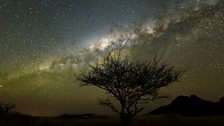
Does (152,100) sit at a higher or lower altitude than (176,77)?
lower

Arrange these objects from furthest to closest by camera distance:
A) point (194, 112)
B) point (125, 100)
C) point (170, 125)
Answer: point (194, 112) → point (170, 125) → point (125, 100)

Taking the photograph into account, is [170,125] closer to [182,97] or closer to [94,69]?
[94,69]

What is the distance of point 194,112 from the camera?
374 feet

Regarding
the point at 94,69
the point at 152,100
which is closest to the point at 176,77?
the point at 152,100

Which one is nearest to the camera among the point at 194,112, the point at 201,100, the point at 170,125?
the point at 170,125

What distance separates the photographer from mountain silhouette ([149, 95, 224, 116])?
4400 inches

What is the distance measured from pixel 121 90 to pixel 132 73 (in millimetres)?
2160

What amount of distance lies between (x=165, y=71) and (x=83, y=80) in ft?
29.3

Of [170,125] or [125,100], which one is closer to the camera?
[125,100]

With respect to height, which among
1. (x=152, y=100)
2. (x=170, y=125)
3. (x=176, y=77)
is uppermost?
(x=176, y=77)

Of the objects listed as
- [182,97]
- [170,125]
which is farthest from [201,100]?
[170,125]

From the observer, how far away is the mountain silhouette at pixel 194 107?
367ft

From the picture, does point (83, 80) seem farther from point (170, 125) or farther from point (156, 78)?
point (170, 125)

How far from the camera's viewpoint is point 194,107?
388ft
